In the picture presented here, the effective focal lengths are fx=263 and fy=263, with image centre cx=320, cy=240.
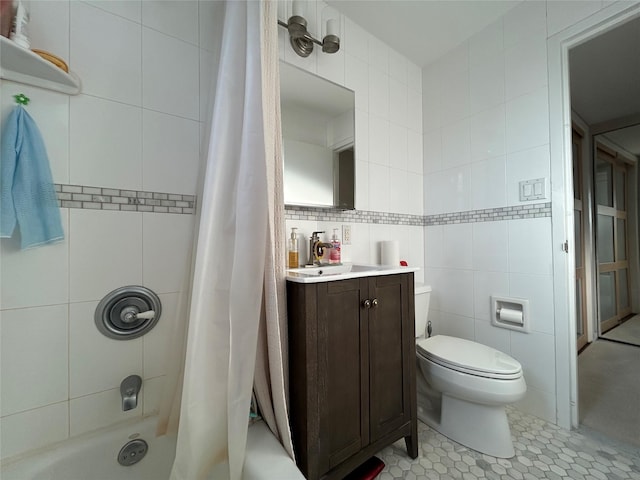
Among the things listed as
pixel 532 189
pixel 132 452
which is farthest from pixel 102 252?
pixel 532 189

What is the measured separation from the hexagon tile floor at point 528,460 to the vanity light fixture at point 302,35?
213 cm

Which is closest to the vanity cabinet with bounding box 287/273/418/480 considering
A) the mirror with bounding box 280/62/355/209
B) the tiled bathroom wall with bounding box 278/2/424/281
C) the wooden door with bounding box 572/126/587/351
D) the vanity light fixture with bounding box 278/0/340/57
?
the tiled bathroom wall with bounding box 278/2/424/281

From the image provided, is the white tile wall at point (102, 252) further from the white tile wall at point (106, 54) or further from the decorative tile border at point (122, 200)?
the white tile wall at point (106, 54)

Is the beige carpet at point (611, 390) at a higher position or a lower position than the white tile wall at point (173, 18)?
lower

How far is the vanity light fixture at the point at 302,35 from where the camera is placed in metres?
1.32

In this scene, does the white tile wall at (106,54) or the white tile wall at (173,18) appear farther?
the white tile wall at (173,18)

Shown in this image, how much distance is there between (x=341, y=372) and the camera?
1.03 metres

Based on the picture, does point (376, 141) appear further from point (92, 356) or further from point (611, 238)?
point (611, 238)

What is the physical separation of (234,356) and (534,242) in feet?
5.70

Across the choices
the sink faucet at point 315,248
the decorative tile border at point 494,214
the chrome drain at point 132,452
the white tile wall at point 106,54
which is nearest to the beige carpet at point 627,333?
the decorative tile border at point 494,214

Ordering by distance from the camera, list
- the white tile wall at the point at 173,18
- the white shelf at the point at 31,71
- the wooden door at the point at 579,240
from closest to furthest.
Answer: the white shelf at the point at 31,71 < the white tile wall at the point at 173,18 < the wooden door at the point at 579,240

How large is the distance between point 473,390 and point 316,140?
152 centimetres

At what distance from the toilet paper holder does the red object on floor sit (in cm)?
111

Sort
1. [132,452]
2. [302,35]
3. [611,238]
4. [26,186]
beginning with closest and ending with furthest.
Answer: [26,186] → [132,452] → [302,35] → [611,238]
